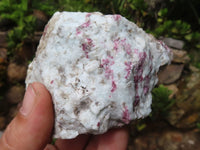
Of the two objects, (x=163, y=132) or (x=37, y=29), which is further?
(x=37, y=29)

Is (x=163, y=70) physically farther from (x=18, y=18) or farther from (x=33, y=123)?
(x=18, y=18)

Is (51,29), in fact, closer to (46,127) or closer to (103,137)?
(46,127)

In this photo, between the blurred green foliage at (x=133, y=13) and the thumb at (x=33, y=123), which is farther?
the blurred green foliage at (x=133, y=13)

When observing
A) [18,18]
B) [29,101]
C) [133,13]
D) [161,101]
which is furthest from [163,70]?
[18,18]

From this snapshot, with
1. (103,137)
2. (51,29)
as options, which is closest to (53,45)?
(51,29)

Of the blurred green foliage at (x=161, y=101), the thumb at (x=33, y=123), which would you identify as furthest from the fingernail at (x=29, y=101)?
the blurred green foliage at (x=161, y=101)

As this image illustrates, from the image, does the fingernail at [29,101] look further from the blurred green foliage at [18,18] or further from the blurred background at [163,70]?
the blurred green foliage at [18,18]
